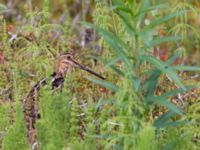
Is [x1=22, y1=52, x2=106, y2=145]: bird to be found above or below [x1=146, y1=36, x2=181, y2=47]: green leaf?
below

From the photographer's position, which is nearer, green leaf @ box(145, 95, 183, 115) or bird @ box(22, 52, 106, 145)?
green leaf @ box(145, 95, 183, 115)

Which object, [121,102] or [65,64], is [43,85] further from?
[121,102]

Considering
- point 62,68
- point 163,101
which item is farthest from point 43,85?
point 163,101

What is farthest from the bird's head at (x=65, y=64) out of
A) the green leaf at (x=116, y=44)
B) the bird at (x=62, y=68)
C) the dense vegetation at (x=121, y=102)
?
the green leaf at (x=116, y=44)

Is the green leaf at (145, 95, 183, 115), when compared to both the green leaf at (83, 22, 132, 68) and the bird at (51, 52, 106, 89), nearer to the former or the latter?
the green leaf at (83, 22, 132, 68)

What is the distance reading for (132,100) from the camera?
333cm

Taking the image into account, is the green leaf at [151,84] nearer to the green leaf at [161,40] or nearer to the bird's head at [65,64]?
the green leaf at [161,40]

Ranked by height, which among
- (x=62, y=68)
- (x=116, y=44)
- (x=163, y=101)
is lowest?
(x=163, y=101)

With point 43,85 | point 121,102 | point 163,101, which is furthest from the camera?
point 43,85

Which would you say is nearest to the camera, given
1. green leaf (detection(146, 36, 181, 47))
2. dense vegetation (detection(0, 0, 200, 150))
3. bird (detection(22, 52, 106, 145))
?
dense vegetation (detection(0, 0, 200, 150))

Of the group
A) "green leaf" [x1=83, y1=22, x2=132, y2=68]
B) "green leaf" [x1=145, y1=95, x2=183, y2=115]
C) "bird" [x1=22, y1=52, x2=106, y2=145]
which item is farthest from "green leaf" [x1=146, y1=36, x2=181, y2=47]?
"bird" [x1=22, y1=52, x2=106, y2=145]

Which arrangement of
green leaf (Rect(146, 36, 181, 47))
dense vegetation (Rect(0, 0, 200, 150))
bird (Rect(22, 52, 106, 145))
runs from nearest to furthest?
dense vegetation (Rect(0, 0, 200, 150)) < green leaf (Rect(146, 36, 181, 47)) < bird (Rect(22, 52, 106, 145))

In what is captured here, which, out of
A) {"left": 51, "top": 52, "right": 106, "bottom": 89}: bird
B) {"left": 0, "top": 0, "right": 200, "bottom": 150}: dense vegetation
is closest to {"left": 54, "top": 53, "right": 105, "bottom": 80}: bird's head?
{"left": 51, "top": 52, "right": 106, "bottom": 89}: bird

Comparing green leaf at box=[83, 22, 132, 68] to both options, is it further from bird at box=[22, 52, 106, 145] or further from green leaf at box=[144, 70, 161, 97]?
bird at box=[22, 52, 106, 145]
